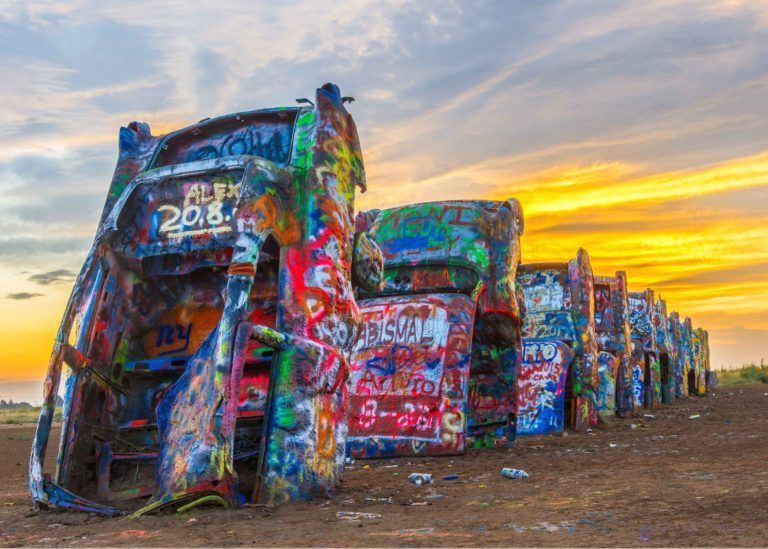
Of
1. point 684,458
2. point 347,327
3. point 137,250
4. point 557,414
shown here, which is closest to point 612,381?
point 557,414

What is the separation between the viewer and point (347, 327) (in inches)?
291

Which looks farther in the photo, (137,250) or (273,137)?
(273,137)

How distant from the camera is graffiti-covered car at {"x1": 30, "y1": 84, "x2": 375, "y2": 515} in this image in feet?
20.9

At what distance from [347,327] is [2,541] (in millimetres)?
3210

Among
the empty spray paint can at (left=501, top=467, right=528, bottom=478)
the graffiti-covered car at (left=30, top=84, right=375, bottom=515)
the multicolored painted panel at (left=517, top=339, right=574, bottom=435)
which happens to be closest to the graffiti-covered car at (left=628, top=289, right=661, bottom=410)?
the multicolored painted panel at (left=517, top=339, right=574, bottom=435)

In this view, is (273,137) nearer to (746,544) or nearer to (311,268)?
(311,268)

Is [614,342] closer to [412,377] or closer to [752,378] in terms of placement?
[412,377]

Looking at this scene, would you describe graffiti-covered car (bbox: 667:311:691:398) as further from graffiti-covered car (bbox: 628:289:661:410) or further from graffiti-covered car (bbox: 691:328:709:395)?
graffiti-covered car (bbox: 628:289:661:410)

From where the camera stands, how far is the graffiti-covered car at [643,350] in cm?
2447

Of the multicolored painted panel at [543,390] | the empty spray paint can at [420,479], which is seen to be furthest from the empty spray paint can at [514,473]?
the multicolored painted panel at [543,390]

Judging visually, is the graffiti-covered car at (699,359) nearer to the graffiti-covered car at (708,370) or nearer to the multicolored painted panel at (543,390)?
the graffiti-covered car at (708,370)

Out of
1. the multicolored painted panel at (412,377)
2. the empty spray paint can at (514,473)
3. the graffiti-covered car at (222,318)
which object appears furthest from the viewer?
the multicolored painted panel at (412,377)

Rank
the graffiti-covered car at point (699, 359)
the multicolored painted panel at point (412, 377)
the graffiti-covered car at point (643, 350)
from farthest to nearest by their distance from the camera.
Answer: the graffiti-covered car at point (699, 359), the graffiti-covered car at point (643, 350), the multicolored painted panel at point (412, 377)

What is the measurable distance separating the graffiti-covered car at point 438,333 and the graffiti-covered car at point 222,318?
3425 mm
